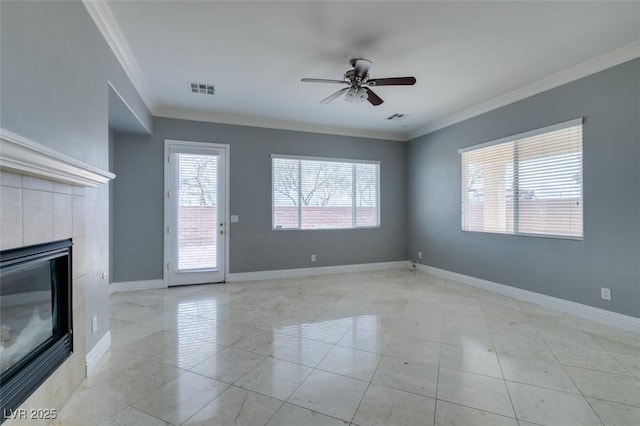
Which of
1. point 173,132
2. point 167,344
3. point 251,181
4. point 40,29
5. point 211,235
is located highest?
point 173,132

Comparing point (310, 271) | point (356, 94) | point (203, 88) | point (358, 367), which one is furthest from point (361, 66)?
point (310, 271)

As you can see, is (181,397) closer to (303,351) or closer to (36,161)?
(303,351)

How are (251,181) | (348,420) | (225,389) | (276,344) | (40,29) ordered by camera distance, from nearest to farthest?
(40,29)
(348,420)
(225,389)
(276,344)
(251,181)

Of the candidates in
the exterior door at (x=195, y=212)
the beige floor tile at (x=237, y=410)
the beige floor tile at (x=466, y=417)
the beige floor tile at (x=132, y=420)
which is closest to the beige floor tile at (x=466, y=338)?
the beige floor tile at (x=466, y=417)

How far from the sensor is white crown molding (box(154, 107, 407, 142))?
180 inches

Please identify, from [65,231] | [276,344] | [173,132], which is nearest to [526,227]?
[276,344]

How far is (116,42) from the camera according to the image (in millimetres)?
2607

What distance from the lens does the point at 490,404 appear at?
179 centimetres

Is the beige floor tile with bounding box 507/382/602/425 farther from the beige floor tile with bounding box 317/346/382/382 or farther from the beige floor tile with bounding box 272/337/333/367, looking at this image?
the beige floor tile with bounding box 272/337/333/367

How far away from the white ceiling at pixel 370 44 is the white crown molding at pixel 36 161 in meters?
1.48

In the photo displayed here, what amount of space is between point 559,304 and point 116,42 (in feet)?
18.2

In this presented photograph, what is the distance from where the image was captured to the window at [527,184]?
3.37 m

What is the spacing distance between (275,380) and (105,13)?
123 inches

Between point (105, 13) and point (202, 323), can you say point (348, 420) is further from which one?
point (105, 13)
